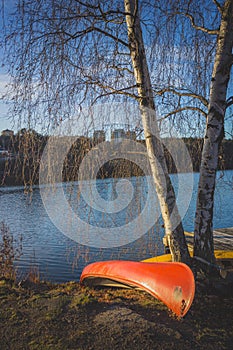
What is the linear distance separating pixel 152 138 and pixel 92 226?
4519 millimetres

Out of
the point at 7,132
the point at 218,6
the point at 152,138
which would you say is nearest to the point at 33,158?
the point at 7,132

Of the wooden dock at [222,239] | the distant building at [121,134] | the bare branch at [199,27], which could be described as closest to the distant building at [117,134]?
the distant building at [121,134]

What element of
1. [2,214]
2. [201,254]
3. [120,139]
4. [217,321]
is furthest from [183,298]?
[2,214]

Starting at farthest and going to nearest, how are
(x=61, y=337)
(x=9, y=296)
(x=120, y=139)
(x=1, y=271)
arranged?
(x=1, y=271)
(x=9, y=296)
(x=120, y=139)
(x=61, y=337)

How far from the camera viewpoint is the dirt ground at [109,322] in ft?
9.32

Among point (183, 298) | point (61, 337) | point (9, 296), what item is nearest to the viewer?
point (61, 337)

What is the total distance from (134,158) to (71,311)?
5.44ft

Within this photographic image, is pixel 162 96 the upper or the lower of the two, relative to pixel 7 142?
upper

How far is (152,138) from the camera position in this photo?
13.0 ft

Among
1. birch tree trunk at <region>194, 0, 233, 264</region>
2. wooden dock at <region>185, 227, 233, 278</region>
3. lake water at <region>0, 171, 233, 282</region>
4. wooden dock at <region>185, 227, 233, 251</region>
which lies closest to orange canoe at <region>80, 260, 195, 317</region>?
lake water at <region>0, 171, 233, 282</region>

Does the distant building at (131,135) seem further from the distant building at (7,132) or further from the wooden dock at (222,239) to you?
the wooden dock at (222,239)

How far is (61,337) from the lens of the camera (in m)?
2.95

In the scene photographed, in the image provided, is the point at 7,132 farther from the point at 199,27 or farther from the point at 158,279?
the point at 199,27

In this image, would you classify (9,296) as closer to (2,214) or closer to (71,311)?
(71,311)
